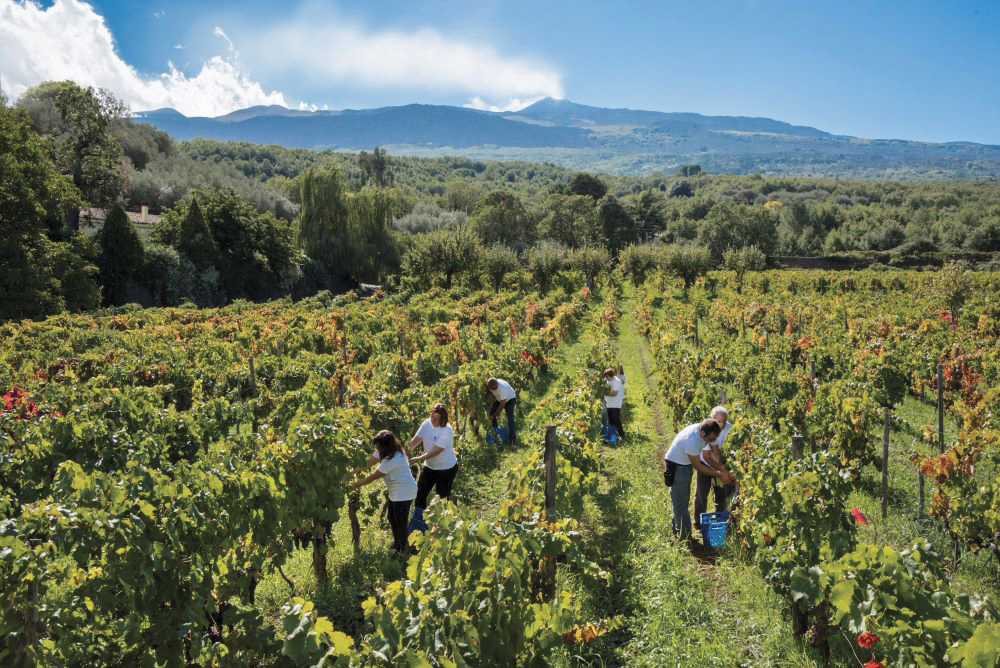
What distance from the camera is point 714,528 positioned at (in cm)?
626

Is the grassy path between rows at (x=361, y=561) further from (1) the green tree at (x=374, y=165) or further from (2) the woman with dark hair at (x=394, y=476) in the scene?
(1) the green tree at (x=374, y=165)

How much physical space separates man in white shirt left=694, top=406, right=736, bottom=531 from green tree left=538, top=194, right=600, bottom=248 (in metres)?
58.5

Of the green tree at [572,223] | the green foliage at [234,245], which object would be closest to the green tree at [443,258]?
the green foliage at [234,245]

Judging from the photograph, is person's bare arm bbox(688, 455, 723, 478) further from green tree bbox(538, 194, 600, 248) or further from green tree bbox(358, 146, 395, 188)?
green tree bbox(358, 146, 395, 188)

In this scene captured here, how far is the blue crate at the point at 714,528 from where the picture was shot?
245 inches

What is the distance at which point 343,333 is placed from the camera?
1877 centimetres

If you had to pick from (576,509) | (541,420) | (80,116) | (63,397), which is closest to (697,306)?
(541,420)

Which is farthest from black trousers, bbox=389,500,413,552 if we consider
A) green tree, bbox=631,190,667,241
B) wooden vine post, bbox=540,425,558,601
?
green tree, bbox=631,190,667,241

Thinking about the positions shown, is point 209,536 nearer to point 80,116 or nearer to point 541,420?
point 541,420

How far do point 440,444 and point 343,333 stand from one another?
42.6 feet

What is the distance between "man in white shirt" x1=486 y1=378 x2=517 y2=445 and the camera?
9.62 meters

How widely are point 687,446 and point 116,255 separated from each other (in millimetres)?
34676

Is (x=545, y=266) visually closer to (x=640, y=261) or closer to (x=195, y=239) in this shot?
(x=640, y=261)

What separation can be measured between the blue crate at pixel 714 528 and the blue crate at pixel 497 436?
4.42 m
